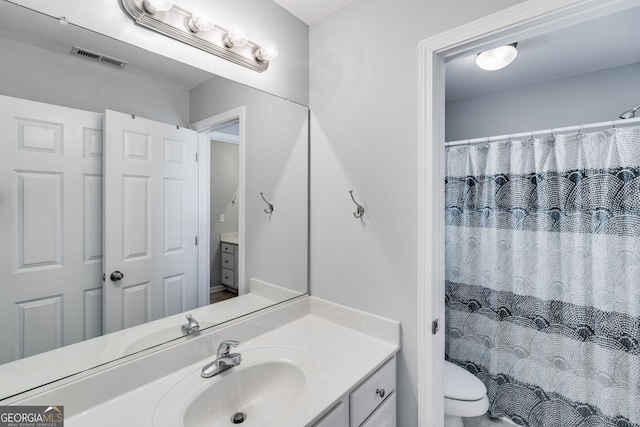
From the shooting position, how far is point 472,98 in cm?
271

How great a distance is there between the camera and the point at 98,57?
2.95ft

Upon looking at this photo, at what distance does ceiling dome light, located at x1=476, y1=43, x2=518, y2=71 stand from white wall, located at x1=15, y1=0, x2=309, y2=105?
110cm

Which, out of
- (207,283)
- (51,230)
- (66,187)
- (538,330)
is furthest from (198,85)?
(538,330)

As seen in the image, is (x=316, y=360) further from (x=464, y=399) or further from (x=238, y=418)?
(x=464, y=399)

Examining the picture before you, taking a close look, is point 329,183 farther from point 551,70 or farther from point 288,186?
point 551,70

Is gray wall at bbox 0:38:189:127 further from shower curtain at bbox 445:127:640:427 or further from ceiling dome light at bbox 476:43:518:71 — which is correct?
shower curtain at bbox 445:127:640:427

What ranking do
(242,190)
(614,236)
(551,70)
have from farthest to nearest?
1. (551,70)
2. (614,236)
3. (242,190)

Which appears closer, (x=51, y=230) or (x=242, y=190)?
(x=51, y=230)

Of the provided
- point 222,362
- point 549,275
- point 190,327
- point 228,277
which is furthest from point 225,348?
point 549,275

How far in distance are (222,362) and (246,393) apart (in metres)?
0.16

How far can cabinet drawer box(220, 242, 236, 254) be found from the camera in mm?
1256

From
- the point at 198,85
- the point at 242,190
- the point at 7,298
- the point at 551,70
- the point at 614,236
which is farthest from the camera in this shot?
the point at 551,70

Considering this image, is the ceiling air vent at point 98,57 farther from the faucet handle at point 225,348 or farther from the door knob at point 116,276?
the faucet handle at point 225,348

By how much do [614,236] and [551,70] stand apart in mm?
1298
